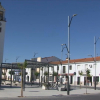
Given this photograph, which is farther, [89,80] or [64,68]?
[64,68]

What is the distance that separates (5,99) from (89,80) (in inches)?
1366

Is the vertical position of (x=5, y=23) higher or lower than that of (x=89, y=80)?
higher

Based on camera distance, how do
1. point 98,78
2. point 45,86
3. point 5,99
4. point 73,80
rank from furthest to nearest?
point 73,80 < point 98,78 < point 45,86 < point 5,99

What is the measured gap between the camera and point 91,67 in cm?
4838

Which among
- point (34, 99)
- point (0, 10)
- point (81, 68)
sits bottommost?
point (34, 99)

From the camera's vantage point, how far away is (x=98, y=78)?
152 feet

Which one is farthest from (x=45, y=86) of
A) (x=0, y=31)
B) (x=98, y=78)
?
(x=0, y=31)

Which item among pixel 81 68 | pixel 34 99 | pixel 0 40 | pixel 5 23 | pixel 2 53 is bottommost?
pixel 34 99

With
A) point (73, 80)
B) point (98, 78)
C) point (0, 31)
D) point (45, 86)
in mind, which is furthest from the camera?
point (73, 80)

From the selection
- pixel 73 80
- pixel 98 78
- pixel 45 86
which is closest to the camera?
pixel 45 86

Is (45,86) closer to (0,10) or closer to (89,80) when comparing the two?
(89,80)

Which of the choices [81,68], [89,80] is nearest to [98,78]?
[89,80]

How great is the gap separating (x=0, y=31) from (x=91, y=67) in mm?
24493

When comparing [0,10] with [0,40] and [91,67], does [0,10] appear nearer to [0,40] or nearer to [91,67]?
[0,40]
